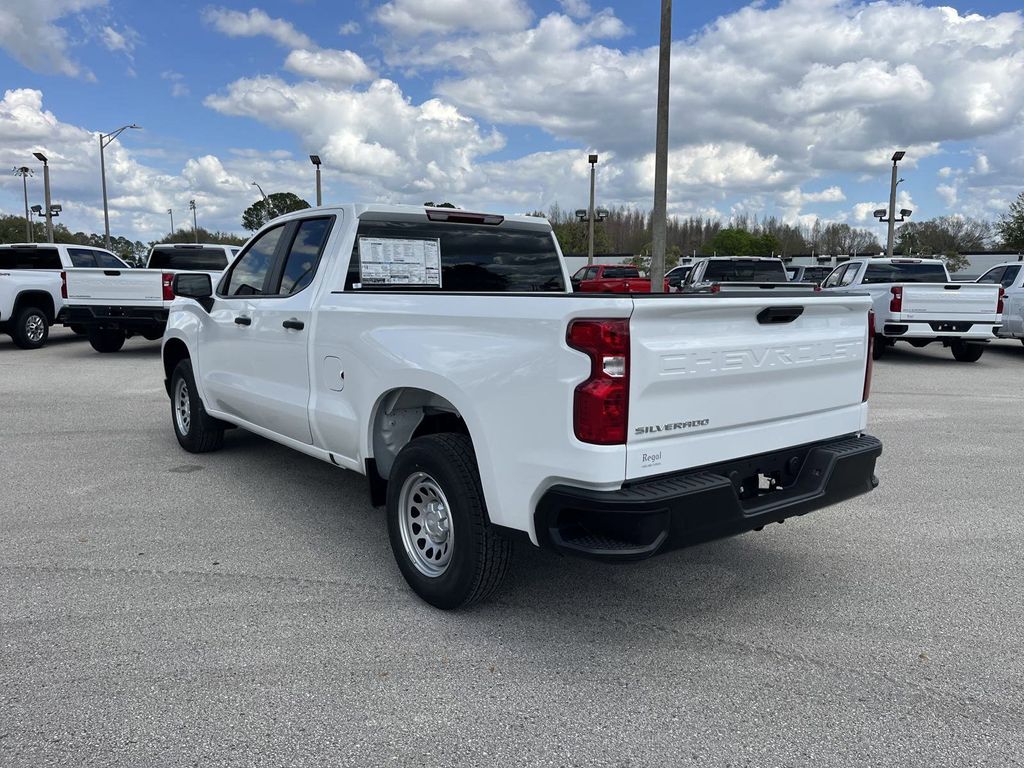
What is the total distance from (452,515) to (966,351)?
530 inches

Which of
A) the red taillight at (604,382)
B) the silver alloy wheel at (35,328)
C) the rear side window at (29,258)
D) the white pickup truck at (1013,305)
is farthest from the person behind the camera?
the rear side window at (29,258)

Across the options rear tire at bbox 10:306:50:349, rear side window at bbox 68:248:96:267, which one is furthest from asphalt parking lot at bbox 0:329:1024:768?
rear side window at bbox 68:248:96:267

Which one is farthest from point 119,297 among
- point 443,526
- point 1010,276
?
point 1010,276

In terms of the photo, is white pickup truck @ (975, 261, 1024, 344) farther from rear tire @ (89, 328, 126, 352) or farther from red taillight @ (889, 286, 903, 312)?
rear tire @ (89, 328, 126, 352)

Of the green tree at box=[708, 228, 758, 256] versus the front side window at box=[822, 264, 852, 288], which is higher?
the green tree at box=[708, 228, 758, 256]

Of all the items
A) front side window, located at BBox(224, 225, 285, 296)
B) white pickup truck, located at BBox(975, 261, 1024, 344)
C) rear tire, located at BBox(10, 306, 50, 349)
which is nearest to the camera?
front side window, located at BBox(224, 225, 285, 296)

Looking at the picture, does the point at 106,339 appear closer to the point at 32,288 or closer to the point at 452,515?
the point at 32,288

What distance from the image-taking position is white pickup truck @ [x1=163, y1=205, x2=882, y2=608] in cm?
297

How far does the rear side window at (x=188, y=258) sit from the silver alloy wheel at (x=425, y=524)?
507 inches

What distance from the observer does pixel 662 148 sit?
1644 cm

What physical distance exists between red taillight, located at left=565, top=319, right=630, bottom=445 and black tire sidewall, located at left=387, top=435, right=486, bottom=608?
0.73 metres

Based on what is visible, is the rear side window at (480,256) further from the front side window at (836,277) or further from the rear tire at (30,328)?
the rear tire at (30,328)

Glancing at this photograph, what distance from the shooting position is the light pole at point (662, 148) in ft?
52.4

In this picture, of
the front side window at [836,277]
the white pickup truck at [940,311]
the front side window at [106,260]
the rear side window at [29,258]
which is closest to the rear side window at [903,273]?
the front side window at [836,277]
